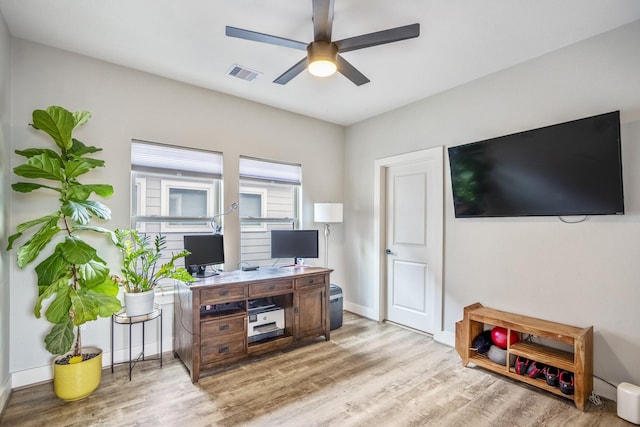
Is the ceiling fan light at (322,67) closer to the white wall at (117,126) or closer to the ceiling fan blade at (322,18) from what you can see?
the ceiling fan blade at (322,18)

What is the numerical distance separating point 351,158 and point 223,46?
8.17 ft

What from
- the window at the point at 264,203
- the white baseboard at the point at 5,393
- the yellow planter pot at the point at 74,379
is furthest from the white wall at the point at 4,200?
the window at the point at 264,203

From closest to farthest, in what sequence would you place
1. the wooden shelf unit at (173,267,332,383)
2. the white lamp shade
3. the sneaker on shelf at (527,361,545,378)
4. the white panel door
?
the sneaker on shelf at (527,361,545,378)
the wooden shelf unit at (173,267,332,383)
the white panel door
the white lamp shade

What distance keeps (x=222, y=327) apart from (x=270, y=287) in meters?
0.57

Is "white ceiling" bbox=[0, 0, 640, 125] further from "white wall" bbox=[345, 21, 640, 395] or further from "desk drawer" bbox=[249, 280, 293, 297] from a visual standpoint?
"desk drawer" bbox=[249, 280, 293, 297]

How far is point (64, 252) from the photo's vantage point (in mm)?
2211

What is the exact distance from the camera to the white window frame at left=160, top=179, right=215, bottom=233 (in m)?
3.28

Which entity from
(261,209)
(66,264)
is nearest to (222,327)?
(66,264)

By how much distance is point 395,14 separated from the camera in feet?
7.40

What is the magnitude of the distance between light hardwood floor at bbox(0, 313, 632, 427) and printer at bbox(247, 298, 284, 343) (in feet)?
0.75

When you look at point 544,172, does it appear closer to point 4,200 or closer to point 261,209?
point 261,209

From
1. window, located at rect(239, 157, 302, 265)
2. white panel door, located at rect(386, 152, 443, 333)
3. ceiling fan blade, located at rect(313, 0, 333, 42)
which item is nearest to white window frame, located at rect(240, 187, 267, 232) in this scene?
window, located at rect(239, 157, 302, 265)

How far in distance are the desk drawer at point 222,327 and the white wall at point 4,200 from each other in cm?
138

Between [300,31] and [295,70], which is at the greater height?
[300,31]
